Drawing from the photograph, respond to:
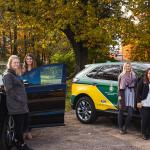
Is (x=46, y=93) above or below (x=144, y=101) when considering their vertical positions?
above

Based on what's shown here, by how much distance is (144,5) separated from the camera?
22.0 m

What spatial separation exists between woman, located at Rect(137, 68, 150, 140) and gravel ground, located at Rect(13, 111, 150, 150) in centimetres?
26

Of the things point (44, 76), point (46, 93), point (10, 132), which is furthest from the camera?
point (44, 76)

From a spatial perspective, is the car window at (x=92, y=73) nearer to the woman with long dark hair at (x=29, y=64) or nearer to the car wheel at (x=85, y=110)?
the car wheel at (x=85, y=110)

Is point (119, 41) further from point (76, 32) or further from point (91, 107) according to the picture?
point (91, 107)

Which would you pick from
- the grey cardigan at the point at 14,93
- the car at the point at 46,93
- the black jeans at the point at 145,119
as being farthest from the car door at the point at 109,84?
the grey cardigan at the point at 14,93

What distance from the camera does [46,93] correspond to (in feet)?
28.9

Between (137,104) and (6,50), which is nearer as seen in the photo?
(137,104)

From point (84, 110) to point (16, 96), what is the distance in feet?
12.8

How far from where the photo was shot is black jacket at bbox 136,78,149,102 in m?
9.77

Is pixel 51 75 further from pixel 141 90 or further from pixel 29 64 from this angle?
pixel 141 90

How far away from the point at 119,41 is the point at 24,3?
186 inches

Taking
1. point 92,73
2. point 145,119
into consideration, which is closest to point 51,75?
point 145,119

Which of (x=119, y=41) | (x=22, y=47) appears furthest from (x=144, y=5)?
(x=22, y=47)
